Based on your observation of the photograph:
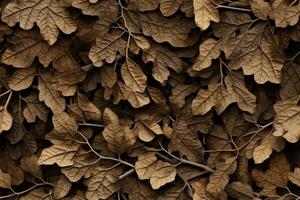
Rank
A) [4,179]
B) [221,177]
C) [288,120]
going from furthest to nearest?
[4,179] < [221,177] < [288,120]

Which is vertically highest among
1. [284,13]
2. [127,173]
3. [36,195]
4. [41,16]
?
[284,13]

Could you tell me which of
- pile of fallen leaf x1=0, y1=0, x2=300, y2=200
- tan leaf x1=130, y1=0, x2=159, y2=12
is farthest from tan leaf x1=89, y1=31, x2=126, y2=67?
tan leaf x1=130, y1=0, x2=159, y2=12

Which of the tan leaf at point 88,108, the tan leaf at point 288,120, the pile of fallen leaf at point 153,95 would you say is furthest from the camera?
the tan leaf at point 88,108

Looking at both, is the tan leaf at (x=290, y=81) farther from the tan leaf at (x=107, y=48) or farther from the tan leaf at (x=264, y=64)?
the tan leaf at (x=107, y=48)

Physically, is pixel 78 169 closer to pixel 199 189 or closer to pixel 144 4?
pixel 199 189

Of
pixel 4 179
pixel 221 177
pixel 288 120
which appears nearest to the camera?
pixel 288 120

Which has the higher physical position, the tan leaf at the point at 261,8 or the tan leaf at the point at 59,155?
Answer: the tan leaf at the point at 261,8

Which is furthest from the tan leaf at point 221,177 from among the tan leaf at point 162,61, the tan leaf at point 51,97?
the tan leaf at point 51,97

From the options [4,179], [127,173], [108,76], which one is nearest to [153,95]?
[108,76]
